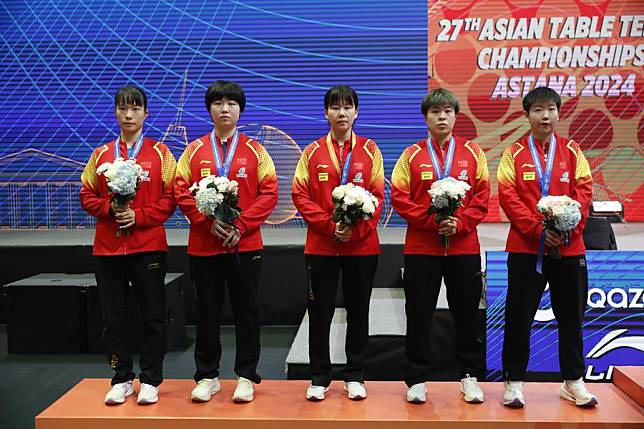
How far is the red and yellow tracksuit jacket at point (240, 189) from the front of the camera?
2994mm

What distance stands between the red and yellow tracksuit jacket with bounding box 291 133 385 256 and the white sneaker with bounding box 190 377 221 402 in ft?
2.91

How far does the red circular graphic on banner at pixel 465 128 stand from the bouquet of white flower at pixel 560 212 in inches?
188

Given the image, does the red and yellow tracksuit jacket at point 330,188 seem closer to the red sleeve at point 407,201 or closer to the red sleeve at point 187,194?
the red sleeve at point 407,201

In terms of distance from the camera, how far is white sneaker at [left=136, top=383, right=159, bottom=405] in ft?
9.85

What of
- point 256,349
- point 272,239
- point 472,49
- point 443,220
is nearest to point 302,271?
point 272,239

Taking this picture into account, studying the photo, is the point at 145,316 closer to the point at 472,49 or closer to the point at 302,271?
the point at 302,271

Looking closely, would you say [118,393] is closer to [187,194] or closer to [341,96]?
[187,194]

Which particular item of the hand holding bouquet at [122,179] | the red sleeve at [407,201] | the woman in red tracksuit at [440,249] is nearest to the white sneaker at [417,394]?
the woman in red tracksuit at [440,249]

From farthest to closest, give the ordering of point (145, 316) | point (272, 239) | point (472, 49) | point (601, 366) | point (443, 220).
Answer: point (472, 49), point (272, 239), point (601, 366), point (145, 316), point (443, 220)

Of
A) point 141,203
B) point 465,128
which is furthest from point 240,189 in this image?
point 465,128

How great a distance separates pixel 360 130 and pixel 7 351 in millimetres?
4691

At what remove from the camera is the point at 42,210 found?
7555 millimetres

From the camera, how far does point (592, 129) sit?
7.31 meters

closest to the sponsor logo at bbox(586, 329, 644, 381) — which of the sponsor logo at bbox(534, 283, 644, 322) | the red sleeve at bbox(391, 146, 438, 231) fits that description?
the sponsor logo at bbox(534, 283, 644, 322)
